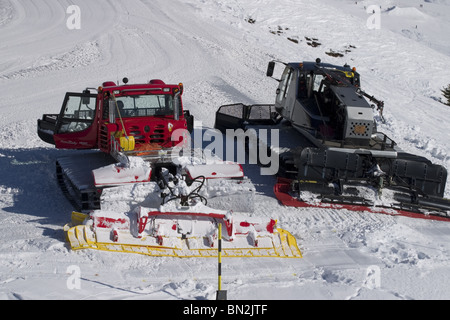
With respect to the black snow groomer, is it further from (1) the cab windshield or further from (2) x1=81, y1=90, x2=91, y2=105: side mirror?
(2) x1=81, y1=90, x2=91, y2=105: side mirror

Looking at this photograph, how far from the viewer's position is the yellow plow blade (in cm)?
712

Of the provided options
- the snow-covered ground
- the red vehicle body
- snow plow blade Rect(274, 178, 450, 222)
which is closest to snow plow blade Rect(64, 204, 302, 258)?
the snow-covered ground

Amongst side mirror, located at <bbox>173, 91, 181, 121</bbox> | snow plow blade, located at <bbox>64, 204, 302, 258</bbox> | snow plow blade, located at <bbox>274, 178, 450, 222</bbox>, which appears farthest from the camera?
side mirror, located at <bbox>173, 91, 181, 121</bbox>

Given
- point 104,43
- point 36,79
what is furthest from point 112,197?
point 104,43

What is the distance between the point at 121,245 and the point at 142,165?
1.56m

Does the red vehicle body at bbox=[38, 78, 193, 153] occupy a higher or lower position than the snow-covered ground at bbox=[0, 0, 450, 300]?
higher

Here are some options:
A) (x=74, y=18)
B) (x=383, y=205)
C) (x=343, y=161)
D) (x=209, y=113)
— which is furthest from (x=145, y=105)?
(x=74, y=18)

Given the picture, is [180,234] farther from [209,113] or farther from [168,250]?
[209,113]

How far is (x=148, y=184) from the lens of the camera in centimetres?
809

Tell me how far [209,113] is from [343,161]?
244 inches

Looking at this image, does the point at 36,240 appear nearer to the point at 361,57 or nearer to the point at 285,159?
the point at 285,159

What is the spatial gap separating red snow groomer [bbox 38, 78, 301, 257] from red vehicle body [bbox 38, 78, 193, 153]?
0.05ft

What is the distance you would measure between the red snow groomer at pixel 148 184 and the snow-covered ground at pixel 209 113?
296 millimetres

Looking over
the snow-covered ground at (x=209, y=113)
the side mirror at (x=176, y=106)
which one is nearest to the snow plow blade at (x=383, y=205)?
the snow-covered ground at (x=209, y=113)
